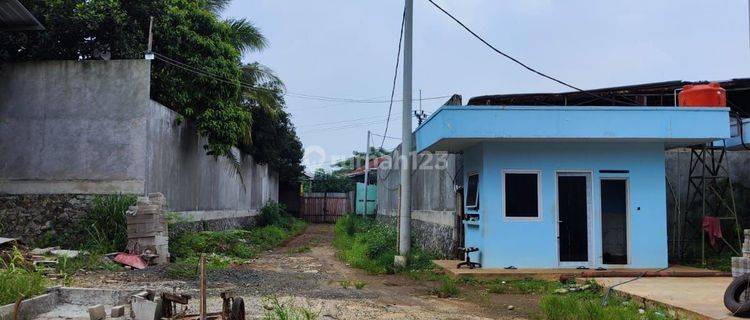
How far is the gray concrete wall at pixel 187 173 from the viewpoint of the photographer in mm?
13266

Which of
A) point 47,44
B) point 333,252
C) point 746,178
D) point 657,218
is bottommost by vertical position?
point 333,252

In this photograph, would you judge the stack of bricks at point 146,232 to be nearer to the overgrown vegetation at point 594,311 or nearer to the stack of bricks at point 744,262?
the overgrown vegetation at point 594,311

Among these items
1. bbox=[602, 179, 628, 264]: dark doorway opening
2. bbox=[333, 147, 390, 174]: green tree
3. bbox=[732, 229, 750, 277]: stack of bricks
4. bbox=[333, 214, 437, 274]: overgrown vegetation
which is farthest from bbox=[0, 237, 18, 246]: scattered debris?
bbox=[333, 147, 390, 174]: green tree

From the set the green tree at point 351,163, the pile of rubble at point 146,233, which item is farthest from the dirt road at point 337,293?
the green tree at point 351,163

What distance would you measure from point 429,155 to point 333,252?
13.1ft

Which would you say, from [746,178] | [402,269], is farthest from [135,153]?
[746,178]

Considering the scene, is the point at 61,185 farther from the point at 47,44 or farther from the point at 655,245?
the point at 655,245

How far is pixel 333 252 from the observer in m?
17.3

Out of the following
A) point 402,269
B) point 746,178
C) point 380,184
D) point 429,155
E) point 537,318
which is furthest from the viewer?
point 380,184

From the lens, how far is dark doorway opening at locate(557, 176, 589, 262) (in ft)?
36.5

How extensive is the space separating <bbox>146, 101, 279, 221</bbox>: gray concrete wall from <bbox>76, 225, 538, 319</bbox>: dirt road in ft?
9.77

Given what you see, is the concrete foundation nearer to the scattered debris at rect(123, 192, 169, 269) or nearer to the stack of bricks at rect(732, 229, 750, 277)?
the scattered debris at rect(123, 192, 169, 269)

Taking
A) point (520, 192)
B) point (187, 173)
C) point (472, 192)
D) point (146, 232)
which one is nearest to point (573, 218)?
point (520, 192)

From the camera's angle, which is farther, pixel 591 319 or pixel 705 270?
pixel 705 270
